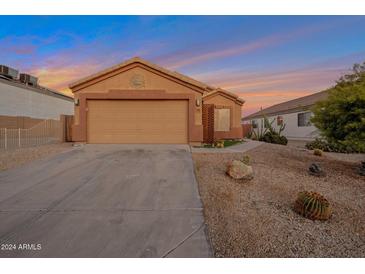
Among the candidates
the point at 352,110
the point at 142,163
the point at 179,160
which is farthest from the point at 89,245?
the point at 352,110

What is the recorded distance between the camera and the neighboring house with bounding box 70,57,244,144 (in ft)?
37.0

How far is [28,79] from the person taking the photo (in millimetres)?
21812

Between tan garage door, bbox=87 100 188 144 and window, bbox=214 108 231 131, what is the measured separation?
564 centimetres

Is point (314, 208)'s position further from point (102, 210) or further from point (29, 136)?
point (29, 136)

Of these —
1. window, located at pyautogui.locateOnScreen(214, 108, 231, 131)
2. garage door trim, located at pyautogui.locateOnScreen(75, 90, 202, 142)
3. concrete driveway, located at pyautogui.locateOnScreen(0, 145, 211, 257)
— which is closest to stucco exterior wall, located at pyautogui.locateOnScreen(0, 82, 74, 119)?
garage door trim, located at pyautogui.locateOnScreen(75, 90, 202, 142)

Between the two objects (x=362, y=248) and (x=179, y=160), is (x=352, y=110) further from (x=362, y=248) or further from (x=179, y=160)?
(x=179, y=160)

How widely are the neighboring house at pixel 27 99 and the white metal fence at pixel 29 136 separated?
658cm

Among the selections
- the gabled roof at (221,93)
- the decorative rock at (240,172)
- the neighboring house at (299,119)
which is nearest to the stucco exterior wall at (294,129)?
the neighboring house at (299,119)

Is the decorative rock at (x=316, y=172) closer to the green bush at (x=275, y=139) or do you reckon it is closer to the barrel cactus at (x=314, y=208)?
the barrel cactus at (x=314, y=208)

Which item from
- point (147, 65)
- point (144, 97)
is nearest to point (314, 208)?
point (144, 97)

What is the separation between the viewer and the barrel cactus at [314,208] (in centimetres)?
396

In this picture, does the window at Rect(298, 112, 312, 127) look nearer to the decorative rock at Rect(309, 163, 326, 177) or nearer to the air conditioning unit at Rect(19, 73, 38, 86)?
the decorative rock at Rect(309, 163, 326, 177)

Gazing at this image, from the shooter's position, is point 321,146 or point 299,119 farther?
point 299,119

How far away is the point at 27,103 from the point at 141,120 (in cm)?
1622
